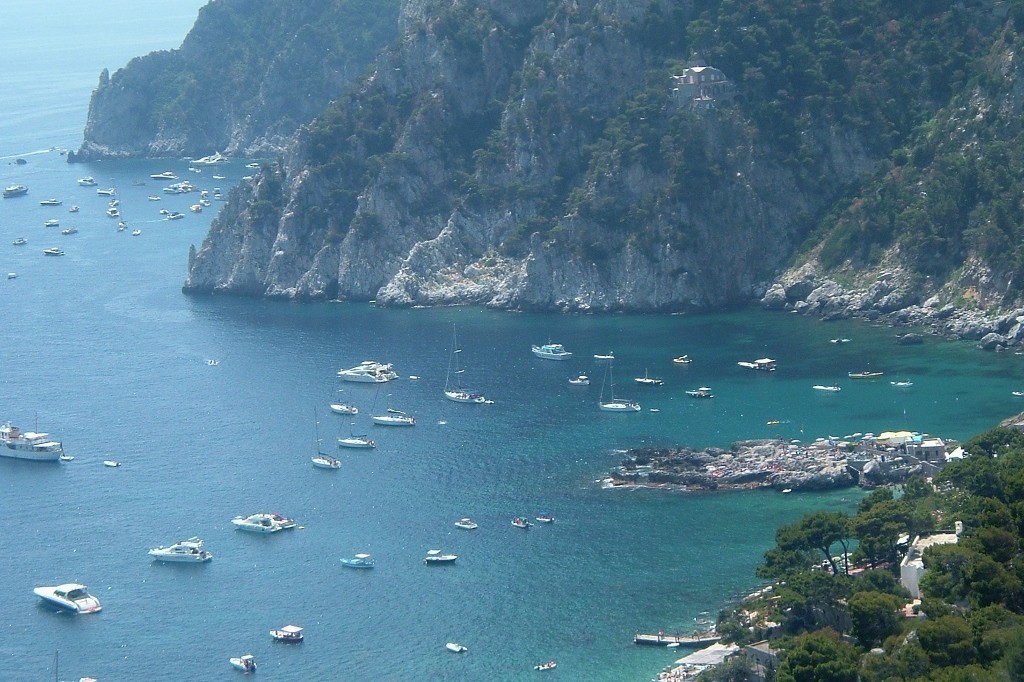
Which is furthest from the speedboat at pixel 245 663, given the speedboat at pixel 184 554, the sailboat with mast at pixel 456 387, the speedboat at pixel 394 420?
the sailboat with mast at pixel 456 387

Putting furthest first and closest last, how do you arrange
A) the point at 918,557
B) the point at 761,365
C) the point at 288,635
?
the point at 761,365
the point at 288,635
the point at 918,557

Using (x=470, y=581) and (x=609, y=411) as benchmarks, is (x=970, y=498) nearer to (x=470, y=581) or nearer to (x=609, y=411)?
(x=470, y=581)

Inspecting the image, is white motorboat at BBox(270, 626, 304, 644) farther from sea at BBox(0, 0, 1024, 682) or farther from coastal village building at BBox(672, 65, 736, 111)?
coastal village building at BBox(672, 65, 736, 111)

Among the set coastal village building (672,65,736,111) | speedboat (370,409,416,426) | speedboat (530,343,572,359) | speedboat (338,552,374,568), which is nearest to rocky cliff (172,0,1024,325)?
coastal village building (672,65,736,111)

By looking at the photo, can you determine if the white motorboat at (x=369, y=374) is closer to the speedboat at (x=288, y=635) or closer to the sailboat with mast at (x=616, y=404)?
the sailboat with mast at (x=616, y=404)

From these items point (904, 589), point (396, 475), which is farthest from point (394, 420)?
point (904, 589)

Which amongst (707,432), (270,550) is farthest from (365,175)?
(270,550)

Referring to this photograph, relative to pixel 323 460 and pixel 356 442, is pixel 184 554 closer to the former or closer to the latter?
pixel 323 460
